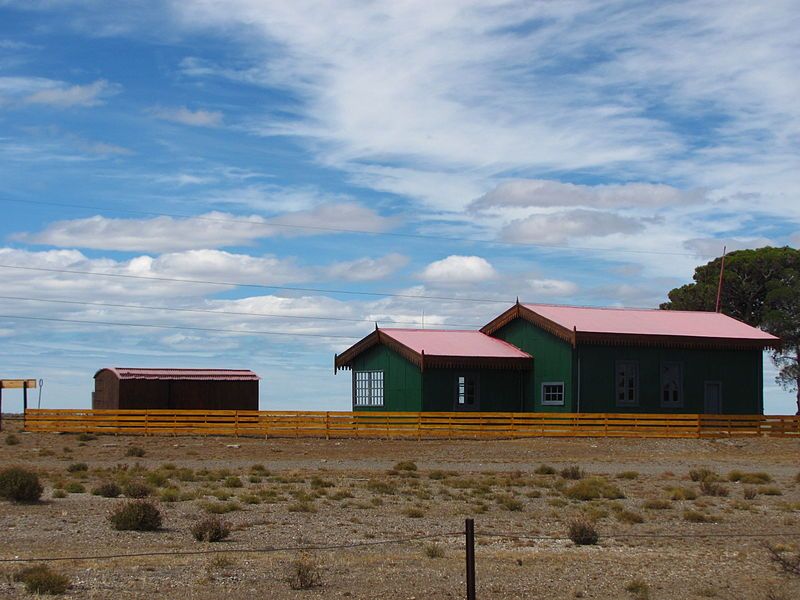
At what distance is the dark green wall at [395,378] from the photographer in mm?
44969

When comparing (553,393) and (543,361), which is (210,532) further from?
(543,361)

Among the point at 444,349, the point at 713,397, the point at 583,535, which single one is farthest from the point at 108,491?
the point at 713,397

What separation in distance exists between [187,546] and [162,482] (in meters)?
9.44

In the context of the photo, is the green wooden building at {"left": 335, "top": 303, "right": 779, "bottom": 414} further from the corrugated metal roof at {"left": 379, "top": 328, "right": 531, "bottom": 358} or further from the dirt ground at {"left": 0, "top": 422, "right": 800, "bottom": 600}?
the dirt ground at {"left": 0, "top": 422, "right": 800, "bottom": 600}

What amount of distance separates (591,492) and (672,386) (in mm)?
21264

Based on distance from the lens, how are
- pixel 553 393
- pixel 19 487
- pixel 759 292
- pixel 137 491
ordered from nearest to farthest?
pixel 19 487 → pixel 137 491 → pixel 553 393 → pixel 759 292

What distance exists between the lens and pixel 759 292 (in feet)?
222

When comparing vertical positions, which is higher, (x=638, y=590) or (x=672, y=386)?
(x=672, y=386)

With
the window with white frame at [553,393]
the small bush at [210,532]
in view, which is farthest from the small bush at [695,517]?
the window with white frame at [553,393]

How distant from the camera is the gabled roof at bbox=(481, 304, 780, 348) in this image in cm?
Result: 4400

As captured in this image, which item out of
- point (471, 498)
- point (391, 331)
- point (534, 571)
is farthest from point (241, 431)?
point (534, 571)

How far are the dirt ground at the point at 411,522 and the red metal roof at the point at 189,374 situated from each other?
10.3 m

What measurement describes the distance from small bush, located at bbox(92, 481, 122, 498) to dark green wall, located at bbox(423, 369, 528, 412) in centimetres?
2113

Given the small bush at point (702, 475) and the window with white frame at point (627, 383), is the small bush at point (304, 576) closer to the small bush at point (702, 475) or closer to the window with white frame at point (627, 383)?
→ the small bush at point (702, 475)
